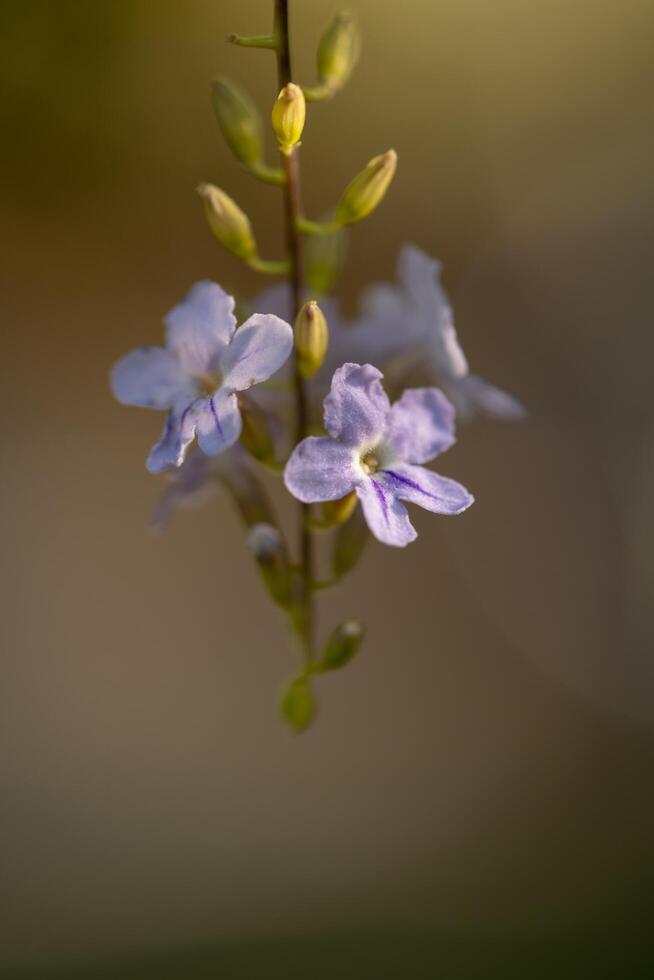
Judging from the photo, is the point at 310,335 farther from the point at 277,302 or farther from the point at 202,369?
the point at 277,302

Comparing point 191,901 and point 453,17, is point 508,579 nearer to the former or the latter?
point 191,901

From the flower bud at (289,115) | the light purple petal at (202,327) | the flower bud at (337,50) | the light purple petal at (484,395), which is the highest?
the flower bud at (337,50)

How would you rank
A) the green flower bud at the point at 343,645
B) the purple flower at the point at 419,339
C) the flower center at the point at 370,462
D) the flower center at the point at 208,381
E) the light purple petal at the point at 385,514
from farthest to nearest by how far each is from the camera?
the purple flower at the point at 419,339 → the green flower bud at the point at 343,645 → the flower center at the point at 208,381 → the flower center at the point at 370,462 → the light purple petal at the point at 385,514

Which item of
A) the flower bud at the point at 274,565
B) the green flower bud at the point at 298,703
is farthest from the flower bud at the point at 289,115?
the green flower bud at the point at 298,703

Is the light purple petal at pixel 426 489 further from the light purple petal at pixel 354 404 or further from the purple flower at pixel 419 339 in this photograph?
the purple flower at pixel 419 339

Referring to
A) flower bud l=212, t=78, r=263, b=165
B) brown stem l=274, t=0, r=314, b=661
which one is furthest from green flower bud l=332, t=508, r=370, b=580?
flower bud l=212, t=78, r=263, b=165

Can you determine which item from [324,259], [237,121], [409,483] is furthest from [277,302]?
[409,483]
